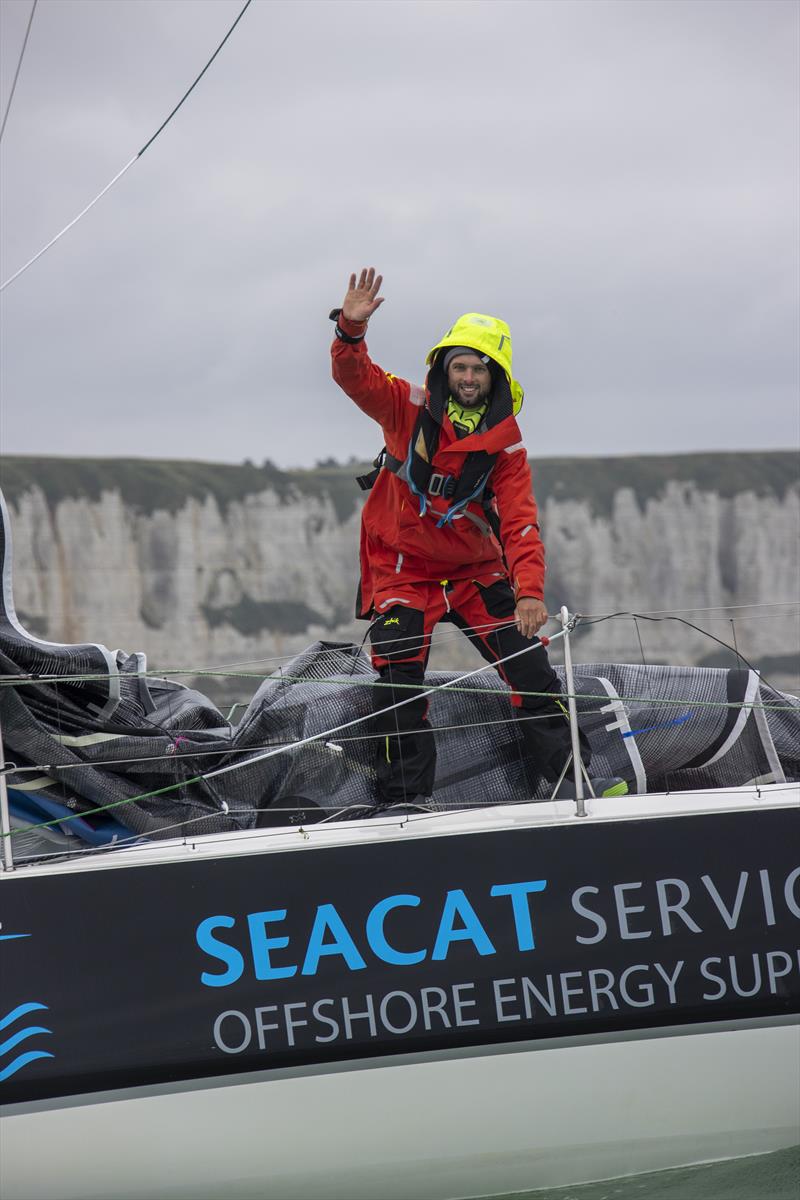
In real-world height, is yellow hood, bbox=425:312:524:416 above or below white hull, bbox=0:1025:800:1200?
above

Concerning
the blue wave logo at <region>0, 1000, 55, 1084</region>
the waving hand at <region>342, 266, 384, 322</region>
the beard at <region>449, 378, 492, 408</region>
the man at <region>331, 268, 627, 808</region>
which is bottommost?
the blue wave logo at <region>0, 1000, 55, 1084</region>

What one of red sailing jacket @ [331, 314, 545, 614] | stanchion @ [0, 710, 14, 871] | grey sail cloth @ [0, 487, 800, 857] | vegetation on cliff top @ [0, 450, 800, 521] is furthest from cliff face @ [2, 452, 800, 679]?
stanchion @ [0, 710, 14, 871]

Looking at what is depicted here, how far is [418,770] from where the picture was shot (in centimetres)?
299

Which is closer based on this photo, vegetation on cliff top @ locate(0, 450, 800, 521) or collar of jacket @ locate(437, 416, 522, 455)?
collar of jacket @ locate(437, 416, 522, 455)

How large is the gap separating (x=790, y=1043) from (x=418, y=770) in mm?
1008

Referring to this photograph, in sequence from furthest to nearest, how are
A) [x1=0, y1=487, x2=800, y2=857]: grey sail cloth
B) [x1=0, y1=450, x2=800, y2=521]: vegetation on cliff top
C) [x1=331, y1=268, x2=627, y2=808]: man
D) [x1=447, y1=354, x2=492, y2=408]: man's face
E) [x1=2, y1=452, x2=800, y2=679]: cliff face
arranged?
[x1=0, y1=450, x2=800, y2=521]: vegetation on cliff top
[x1=2, y1=452, x2=800, y2=679]: cliff face
[x1=447, y1=354, x2=492, y2=408]: man's face
[x1=331, y1=268, x2=627, y2=808]: man
[x1=0, y1=487, x2=800, y2=857]: grey sail cloth

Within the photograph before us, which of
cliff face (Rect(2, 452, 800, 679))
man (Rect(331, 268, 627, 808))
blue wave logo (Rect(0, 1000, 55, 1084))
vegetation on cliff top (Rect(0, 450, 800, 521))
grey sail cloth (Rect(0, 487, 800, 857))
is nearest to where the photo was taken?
blue wave logo (Rect(0, 1000, 55, 1084))

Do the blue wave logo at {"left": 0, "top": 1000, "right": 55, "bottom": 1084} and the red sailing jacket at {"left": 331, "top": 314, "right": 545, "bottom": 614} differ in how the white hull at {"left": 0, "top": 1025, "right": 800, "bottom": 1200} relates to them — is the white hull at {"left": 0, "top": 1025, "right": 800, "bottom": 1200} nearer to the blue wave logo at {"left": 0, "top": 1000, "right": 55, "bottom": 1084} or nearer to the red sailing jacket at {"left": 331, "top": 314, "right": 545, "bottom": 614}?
the blue wave logo at {"left": 0, "top": 1000, "right": 55, "bottom": 1084}

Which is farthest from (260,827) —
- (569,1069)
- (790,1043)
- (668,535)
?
(668,535)

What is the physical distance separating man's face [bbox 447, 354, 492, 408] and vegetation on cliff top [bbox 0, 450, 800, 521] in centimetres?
3206

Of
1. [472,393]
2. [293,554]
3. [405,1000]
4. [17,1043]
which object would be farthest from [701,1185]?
[293,554]

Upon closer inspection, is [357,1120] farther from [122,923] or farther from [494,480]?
[494,480]

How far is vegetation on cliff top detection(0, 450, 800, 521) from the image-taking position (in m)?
35.8

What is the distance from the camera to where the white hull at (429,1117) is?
2578mm
